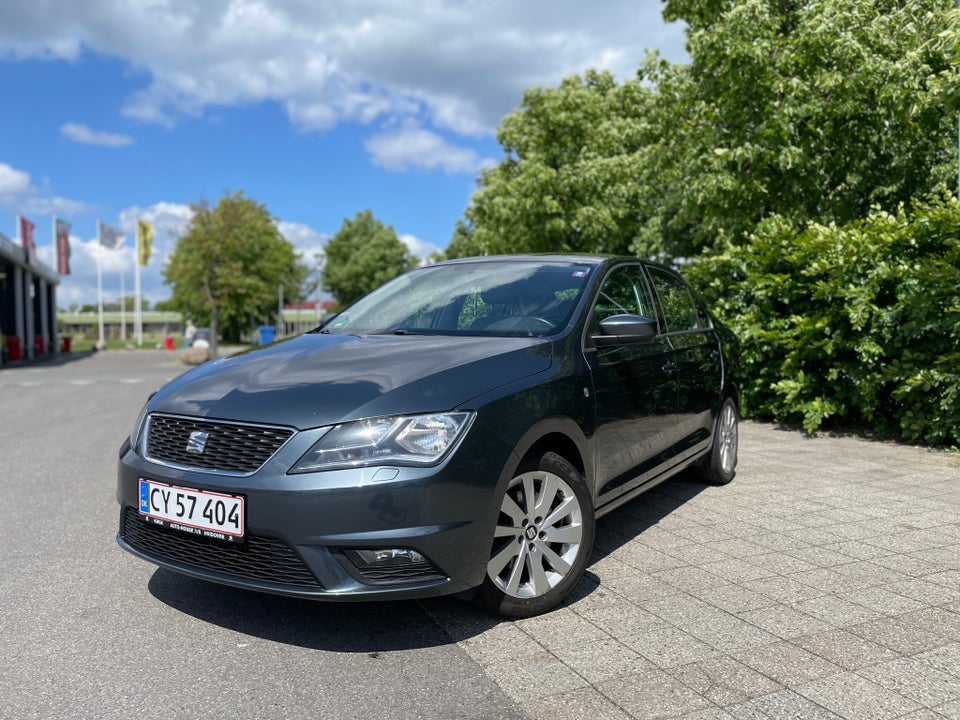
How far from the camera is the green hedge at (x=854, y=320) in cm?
692

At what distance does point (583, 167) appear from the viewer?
2044 cm

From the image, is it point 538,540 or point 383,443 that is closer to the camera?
point 383,443

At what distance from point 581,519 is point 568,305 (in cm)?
109

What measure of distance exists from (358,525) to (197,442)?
2.56 feet

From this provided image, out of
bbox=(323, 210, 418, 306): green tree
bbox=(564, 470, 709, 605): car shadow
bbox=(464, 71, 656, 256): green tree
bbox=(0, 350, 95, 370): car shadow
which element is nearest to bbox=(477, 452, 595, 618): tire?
bbox=(564, 470, 709, 605): car shadow

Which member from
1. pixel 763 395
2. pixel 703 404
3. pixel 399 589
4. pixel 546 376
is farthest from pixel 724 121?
pixel 399 589

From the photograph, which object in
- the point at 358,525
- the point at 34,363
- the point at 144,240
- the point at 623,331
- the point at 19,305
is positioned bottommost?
the point at 34,363

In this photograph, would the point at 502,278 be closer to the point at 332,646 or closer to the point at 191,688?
the point at 332,646

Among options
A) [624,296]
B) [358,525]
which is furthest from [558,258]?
[358,525]

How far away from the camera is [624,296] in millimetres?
4480

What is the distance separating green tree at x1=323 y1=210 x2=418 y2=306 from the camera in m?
67.7

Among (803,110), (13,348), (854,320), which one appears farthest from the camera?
(13,348)

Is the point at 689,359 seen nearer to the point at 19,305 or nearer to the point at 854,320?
the point at 854,320

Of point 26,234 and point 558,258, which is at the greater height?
point 26,234
